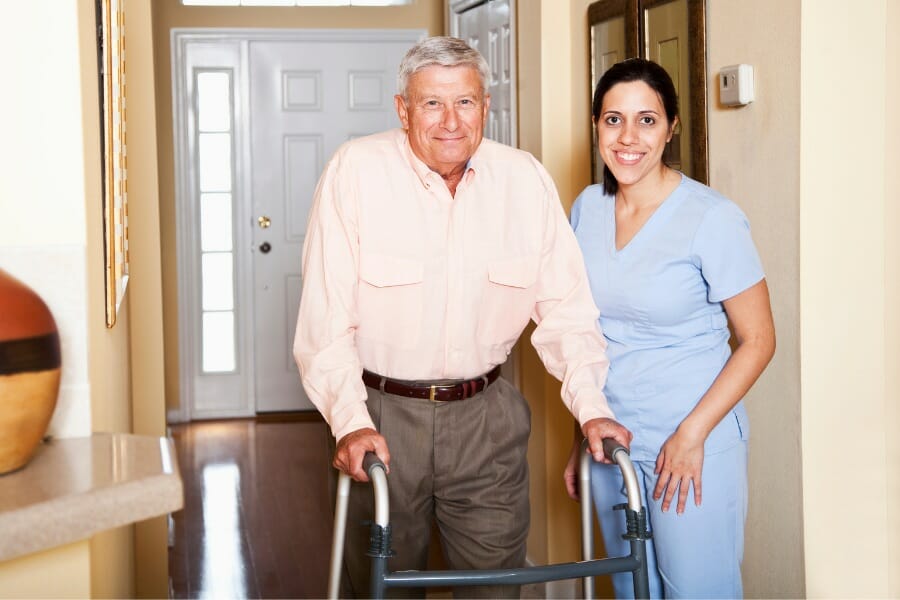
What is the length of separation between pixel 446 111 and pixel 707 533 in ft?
3.29

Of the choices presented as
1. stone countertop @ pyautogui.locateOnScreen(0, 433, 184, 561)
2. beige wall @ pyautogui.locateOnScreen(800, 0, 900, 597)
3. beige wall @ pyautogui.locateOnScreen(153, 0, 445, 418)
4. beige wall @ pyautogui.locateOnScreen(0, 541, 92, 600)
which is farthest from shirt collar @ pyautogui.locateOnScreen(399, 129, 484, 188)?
beige wall @ pyautogui.locateOnScreen(153, 0, 445, 418)

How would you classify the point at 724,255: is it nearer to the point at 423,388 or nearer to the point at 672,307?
the point at 672,307

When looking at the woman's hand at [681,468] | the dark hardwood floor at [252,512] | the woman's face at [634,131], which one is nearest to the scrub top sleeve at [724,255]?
the woman's face at [634,131]

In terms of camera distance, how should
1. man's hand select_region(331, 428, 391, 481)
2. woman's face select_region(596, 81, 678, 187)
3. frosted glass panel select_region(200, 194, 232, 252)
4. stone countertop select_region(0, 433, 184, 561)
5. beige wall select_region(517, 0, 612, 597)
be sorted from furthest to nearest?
1. frosted glass panel select_region(200, 194, 232, 252)
2. beige wall select_region(517, 0, 612, 597)
3. woman's face select_region(596, 81, 678, 187)
4. man's hand select_region(331, 428, 391, 481)
5. stone countertop select_region(0, 433, 184, 561)

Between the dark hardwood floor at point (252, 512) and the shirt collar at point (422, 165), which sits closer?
the shirt collar at point (422, 165)

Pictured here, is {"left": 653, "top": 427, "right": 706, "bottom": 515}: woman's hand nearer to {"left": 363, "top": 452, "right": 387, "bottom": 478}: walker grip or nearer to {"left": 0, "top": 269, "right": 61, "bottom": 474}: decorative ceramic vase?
{"left": 363, "top": 452, "right": 387, "bottom": 478}: walker grip

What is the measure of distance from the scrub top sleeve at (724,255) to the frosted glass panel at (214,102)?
15.4 feet

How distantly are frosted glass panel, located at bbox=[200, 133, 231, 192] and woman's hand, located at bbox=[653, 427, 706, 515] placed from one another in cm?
477

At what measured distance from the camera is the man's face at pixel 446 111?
6.70 feet

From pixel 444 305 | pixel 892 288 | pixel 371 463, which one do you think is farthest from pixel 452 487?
pixel 892 288

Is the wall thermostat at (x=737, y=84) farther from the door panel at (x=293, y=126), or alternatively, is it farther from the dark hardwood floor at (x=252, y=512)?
the door panel at (x=293, y=126)

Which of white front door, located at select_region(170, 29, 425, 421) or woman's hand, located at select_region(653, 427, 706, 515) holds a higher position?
white front door, located at select_region(170, 29, 425, 421)

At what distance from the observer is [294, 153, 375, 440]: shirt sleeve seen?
1.98 m

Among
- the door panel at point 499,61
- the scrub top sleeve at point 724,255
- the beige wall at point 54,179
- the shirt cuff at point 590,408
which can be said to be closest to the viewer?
the beige wall at point 54,179
